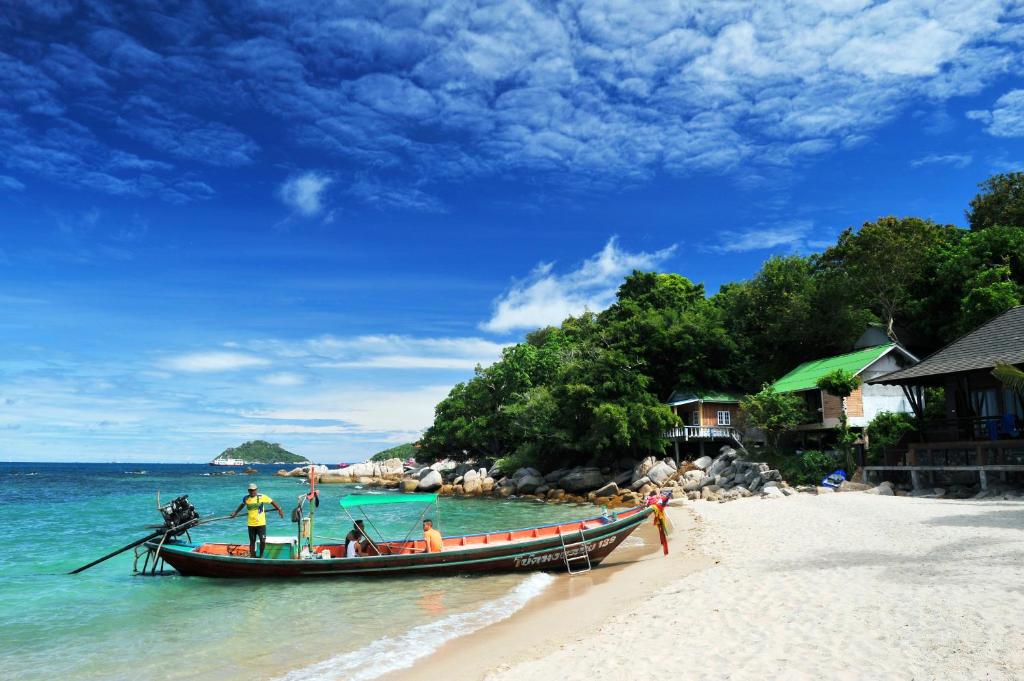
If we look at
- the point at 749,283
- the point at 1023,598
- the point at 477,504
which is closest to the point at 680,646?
the point at 1023,598

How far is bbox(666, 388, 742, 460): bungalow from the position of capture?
36906mm

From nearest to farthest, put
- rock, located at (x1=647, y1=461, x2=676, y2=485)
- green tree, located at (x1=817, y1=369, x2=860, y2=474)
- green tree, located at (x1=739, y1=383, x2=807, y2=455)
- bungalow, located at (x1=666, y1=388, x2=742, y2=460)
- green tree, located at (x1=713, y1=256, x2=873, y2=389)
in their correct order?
green tree, located at (x1=817, y1=369, x2=860, y2=474) < green tree, located at (x1=739, y1=383, x2=807, y2=455) < rock, located at (x1=647, y1=461, x2=676, y2=485) < bungalow, located at (x1=666, y1=388, x2=742, y2=460) < green tree, located at (x1=713, y1=256, x2=873, y2=389)

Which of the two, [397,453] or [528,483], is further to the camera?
[397,453]

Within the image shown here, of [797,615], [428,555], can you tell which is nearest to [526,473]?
[428,555]

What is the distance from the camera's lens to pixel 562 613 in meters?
11.3

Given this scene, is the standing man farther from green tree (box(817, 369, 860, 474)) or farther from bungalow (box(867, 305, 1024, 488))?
green tree (box(817, 369, 860, 474))

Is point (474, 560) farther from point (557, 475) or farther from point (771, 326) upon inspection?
point (771, 326)

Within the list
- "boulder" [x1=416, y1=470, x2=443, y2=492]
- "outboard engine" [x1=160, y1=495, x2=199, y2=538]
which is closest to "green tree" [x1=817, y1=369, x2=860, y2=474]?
"outboard engine" [x1=160, y1=495, x2=199, y2=538]

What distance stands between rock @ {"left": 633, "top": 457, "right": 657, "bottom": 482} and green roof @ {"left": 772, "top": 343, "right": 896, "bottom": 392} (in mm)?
7765

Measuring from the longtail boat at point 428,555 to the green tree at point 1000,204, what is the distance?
37.7 m

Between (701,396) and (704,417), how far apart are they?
1.29 m

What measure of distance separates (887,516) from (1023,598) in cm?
952

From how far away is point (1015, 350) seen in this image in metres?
20.1

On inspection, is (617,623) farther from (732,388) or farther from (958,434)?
(732,388)
